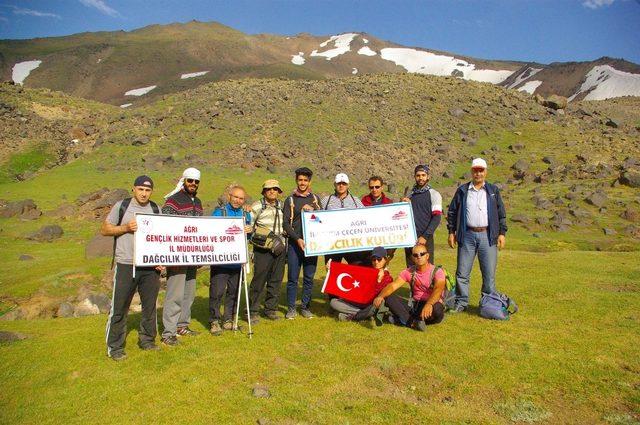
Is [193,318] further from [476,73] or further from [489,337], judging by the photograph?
[476,73]

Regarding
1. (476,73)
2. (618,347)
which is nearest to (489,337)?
(618,347)

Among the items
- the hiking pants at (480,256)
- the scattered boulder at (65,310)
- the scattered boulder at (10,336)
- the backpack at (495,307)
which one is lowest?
the scattered boulder at (65,310)

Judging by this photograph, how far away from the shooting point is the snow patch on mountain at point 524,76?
408ft

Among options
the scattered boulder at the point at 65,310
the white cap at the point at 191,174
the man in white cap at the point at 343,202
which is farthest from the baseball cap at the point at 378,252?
the scattered boulder at the point at 65,310

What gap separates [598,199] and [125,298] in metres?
33.4

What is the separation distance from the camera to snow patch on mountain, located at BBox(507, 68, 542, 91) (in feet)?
408

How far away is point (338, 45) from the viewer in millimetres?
178125

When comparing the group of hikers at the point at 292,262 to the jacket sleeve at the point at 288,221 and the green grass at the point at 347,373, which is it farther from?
the green grass at the point at 347,373

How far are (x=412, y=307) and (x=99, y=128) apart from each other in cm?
5137

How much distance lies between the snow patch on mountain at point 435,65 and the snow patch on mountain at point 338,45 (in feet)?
49.7

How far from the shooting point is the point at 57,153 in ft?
157

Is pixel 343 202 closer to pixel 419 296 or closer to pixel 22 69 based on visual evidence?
pixel 419 296

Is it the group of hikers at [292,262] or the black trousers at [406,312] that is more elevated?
the group of hikers at [292,262]

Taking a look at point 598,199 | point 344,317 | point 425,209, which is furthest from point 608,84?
point 344,317
